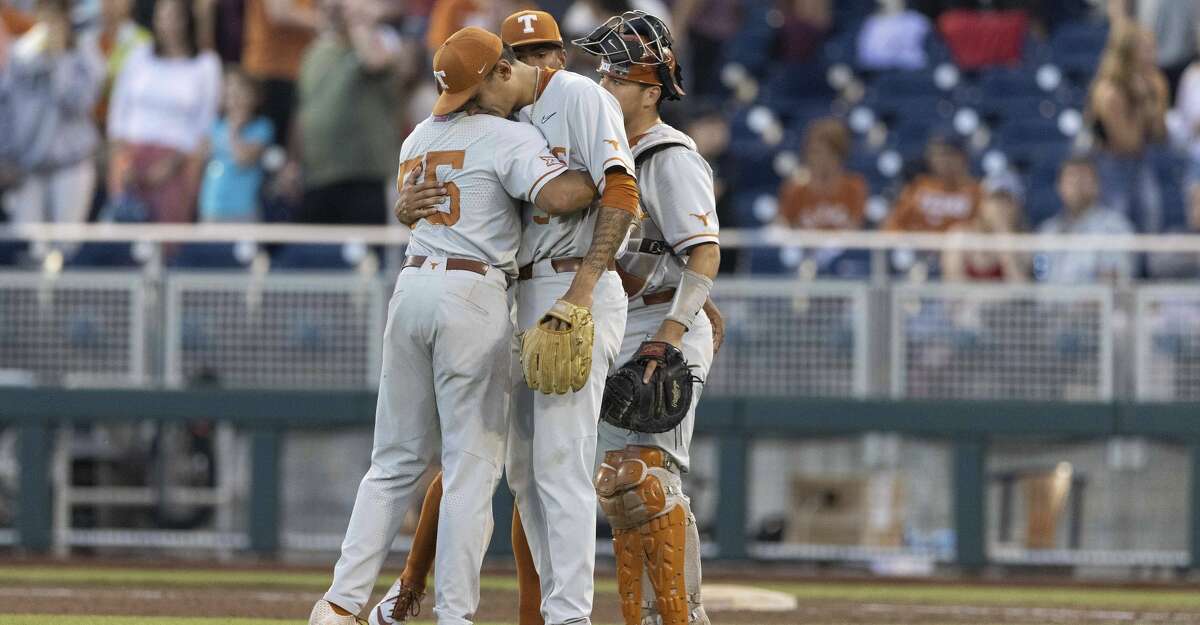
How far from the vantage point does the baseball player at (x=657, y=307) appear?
6184mm

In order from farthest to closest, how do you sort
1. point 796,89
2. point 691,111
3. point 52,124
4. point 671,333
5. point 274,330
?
point 796,89, point 52,124, point 691,111, point 274,330, point 671,333

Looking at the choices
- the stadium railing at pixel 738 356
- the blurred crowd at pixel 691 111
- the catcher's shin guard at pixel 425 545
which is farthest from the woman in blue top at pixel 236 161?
the catcher's shin guard at pixel 425 545

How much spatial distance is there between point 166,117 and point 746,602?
21.5 feet

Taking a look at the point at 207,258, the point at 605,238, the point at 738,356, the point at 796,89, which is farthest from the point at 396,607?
the point at 796,89

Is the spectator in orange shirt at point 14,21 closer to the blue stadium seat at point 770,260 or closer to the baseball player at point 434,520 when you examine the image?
the blue stadium seat at point 770,260

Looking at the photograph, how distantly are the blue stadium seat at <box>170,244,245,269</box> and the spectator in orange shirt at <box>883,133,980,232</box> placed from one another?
4.25 metres

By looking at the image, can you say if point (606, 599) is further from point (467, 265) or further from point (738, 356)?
point (467, 265)

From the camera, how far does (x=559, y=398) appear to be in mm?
5871

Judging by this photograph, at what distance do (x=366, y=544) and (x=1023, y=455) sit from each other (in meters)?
6.77

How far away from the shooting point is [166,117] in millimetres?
13508

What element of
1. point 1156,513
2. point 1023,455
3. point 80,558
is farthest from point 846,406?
point 80,558

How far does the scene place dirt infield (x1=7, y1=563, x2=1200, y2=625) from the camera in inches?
321

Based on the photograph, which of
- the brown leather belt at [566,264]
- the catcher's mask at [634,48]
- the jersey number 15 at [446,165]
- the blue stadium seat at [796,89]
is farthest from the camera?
the blue stadium seat at [796,89]

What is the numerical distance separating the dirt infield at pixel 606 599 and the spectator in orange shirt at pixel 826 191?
2.60 metres
